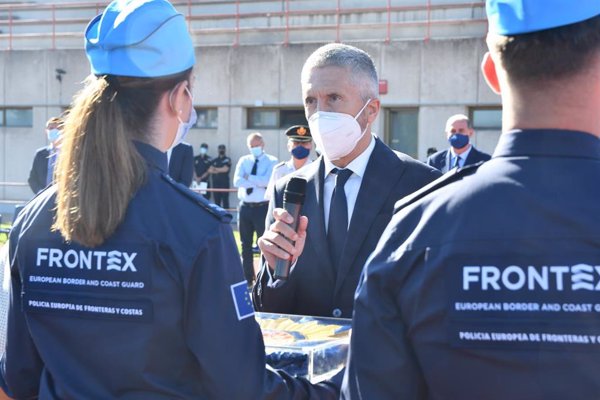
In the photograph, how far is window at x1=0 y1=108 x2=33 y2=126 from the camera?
2288 centimetres

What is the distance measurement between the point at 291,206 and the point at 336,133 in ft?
2.50

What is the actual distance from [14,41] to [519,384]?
2383 cm

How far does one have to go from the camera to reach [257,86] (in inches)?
808

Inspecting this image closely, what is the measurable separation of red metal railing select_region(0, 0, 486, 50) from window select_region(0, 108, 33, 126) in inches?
69.5

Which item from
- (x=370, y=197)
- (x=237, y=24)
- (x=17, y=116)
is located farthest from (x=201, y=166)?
(x=370, y=197)

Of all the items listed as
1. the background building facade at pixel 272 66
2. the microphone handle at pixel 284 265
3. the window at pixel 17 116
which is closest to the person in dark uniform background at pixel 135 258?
the microphone handle at pixel 284 265

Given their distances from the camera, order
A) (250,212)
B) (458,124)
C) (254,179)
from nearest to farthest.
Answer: (458,124) → (250,212) → (254,179)

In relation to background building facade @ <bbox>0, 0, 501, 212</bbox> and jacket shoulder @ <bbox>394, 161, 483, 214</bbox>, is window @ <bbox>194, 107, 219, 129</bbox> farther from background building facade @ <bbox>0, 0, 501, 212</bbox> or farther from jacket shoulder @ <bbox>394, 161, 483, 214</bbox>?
jacket shoulder @ <bbox>394, 161, 483, 214</bbox>

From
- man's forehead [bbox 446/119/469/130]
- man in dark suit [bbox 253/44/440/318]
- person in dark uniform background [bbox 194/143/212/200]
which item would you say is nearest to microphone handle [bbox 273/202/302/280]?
man in dark suit [bbox 253/44/440/318]

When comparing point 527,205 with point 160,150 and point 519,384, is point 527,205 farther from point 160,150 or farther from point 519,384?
point 160,150

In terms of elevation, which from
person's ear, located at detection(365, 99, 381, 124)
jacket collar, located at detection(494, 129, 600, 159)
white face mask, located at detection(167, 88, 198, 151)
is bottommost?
jacket collar, located at detection(494, 129, 600, 159)

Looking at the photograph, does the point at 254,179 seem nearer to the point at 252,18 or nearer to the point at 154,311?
the point at 154,311

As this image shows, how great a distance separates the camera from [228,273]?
2.04m

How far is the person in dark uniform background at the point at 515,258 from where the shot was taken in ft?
5.17
